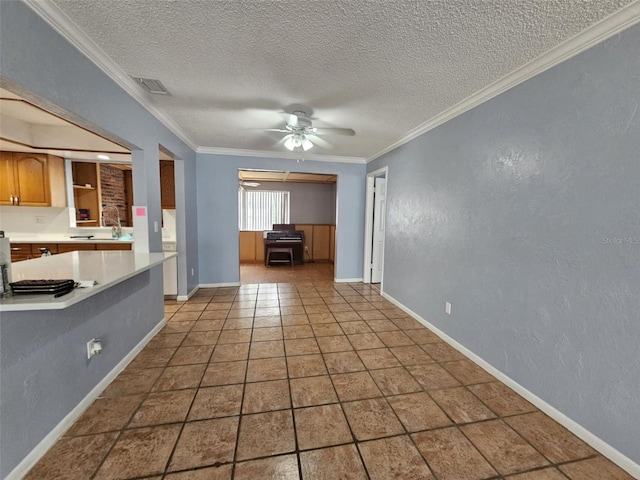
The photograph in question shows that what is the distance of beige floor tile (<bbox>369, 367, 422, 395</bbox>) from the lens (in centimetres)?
195

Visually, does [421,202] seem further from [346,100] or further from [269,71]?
[269,71]

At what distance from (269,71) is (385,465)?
257 centimetres

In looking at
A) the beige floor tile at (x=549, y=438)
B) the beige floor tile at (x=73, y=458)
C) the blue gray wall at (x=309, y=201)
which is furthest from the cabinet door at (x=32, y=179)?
the beige floor tile at (x=549, y=438)

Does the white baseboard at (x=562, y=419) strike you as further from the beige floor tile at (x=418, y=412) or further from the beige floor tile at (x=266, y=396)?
the beige floor tile at (x=266, y=396)

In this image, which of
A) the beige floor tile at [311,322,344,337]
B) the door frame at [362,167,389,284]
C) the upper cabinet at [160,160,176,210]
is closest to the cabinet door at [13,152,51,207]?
the upper cabinet at [160,160,176,210]

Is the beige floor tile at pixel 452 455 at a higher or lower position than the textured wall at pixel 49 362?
lower

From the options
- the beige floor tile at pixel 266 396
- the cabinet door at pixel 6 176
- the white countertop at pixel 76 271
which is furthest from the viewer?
the cabinet door at pixel 6 176

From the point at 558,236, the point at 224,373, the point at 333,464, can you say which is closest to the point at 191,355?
the point at 224,373

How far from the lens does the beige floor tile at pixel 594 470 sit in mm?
1326

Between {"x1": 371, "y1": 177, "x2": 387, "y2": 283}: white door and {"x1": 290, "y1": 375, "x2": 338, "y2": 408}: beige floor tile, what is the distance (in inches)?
123

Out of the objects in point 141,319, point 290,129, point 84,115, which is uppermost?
point 290,129

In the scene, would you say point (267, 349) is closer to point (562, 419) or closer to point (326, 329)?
point (326, 329)

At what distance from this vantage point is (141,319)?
2.46m

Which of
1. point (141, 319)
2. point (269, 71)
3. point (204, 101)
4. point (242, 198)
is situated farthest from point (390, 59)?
point (242, 198)
